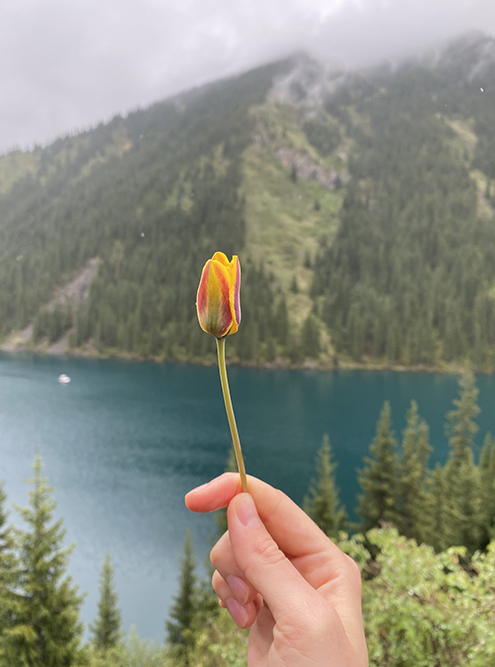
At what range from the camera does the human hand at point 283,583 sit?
0.92 m

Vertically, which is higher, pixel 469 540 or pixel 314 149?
pixel 314 149

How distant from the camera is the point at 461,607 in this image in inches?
114

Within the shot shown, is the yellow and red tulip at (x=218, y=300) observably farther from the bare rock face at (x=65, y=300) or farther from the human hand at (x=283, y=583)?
the bare rock face at (x=65, y=300)

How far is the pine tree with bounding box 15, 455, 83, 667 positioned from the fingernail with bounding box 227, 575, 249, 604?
788 cm

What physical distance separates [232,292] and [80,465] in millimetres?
29819

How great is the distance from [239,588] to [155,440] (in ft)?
103

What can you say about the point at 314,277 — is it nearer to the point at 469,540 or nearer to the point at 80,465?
the point at 80,465

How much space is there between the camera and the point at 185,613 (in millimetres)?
15758

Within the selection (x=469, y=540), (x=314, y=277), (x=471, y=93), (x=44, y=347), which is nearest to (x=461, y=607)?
(x=469, y=540)

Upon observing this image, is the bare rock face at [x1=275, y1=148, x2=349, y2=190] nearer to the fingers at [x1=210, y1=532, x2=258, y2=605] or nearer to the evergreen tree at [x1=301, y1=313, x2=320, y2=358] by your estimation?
the evergreen tree at [x1=301, y1=313, x2=320, y2=358]

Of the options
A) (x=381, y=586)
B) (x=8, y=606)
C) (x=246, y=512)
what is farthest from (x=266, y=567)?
(x=8, y=606)

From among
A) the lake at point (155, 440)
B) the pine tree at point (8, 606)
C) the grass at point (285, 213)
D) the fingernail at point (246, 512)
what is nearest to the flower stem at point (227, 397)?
the fingernail at point (246, 512)

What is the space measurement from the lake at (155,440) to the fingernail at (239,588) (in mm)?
20484

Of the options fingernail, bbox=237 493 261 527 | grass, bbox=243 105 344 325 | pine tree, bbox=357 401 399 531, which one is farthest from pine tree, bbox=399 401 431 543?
grass, bbox=243 105 344 325
